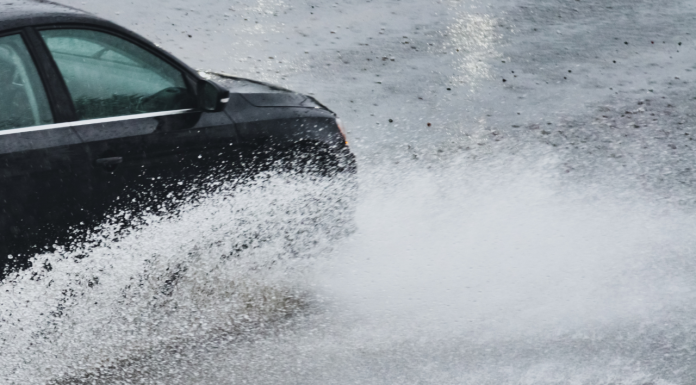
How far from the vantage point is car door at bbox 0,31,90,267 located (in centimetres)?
381

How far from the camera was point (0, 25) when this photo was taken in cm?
382

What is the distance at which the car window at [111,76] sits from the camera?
13.5ft

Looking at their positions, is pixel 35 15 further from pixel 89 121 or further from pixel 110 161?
pixel 110 161

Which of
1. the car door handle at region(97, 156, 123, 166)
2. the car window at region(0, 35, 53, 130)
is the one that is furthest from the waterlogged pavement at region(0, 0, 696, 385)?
the car window at region(0, 35, 53, 130)

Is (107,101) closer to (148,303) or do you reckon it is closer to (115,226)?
(115,226)

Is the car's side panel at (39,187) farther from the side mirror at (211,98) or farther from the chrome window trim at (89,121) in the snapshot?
the side mirror at (211,98)

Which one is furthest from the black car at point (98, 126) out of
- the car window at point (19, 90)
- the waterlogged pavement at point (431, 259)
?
the waterlogged pavement at point (431, 259)

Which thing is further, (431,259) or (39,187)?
(431,259)

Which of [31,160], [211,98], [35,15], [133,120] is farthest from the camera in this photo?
[211,98]

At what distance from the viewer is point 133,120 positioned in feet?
14.2

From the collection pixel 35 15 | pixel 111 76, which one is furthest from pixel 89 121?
pixel 35 15

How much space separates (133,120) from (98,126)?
22 cm

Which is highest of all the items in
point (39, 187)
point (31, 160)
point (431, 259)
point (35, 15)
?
point (35, 15)

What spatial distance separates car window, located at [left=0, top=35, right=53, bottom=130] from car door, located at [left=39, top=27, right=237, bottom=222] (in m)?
0.15
